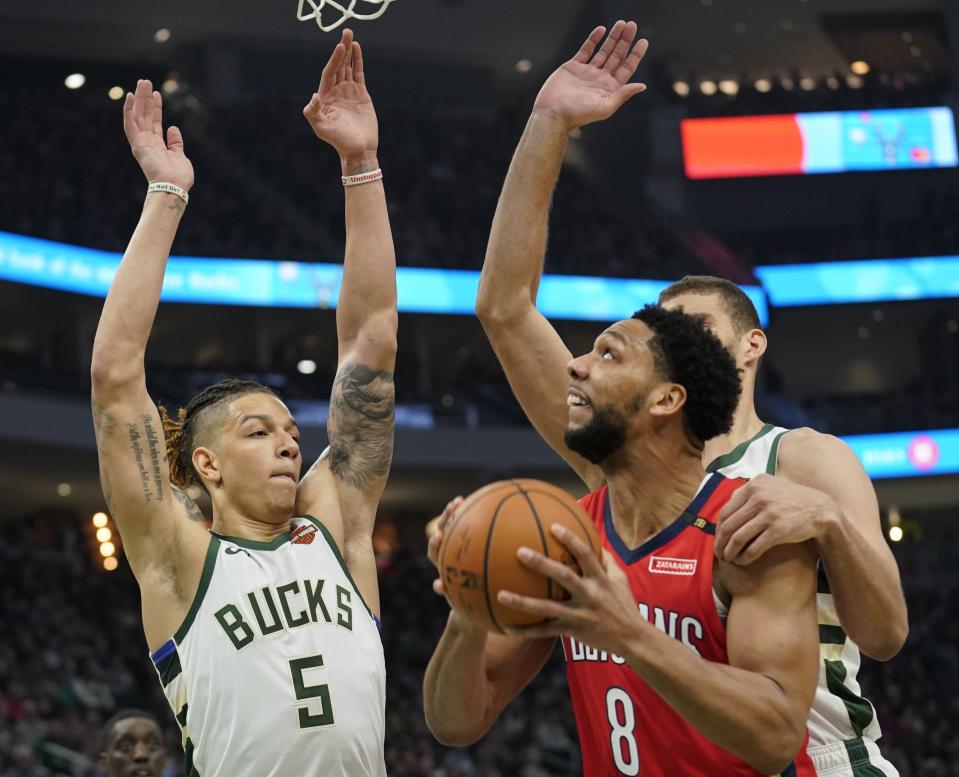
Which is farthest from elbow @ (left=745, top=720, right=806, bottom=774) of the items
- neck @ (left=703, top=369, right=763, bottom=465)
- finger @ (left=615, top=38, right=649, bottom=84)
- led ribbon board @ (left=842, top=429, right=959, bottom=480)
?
led ribbon board @ (left=842, top=429, right=959, bottom=480)

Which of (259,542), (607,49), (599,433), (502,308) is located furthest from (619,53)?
(259,542)

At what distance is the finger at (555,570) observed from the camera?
253 cm

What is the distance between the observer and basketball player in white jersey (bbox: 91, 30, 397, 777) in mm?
3904

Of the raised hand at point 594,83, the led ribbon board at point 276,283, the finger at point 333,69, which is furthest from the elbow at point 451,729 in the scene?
the led ribbon board at point 276,283

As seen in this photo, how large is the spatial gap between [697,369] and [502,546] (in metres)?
0.90

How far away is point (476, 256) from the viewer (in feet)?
89.7

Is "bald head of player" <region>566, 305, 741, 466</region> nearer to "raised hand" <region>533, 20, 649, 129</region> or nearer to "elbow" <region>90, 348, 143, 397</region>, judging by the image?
"raised hand" <region>533, 20, 649, 129</region>

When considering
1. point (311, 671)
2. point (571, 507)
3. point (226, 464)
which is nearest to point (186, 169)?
point (226, 464)

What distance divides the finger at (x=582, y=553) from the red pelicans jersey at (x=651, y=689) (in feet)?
1.77

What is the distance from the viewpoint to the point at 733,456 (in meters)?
3.84

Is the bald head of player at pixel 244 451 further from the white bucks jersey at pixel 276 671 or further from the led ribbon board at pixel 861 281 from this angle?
the led ribbon board at pixel 861 281

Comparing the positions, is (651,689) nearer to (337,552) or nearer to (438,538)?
(438,538)

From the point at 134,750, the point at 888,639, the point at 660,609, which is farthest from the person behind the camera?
the point at 134,750

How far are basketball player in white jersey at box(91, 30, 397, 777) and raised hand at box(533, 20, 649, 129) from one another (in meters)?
0.83
